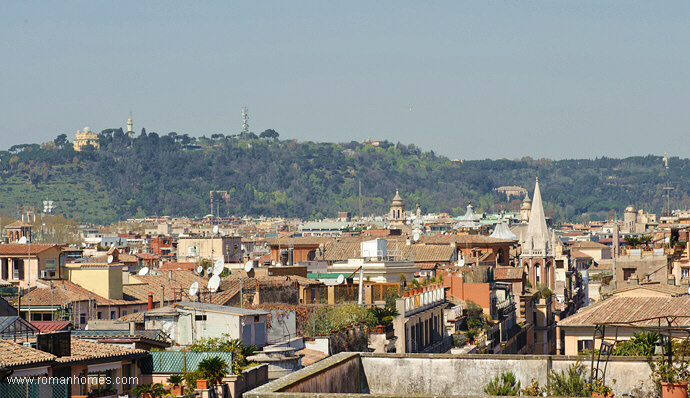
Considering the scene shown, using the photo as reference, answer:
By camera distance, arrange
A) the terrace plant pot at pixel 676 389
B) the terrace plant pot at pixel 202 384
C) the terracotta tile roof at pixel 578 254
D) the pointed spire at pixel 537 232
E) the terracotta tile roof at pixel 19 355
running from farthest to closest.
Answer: the terracotta tile roof at pixel 578 254, the pointed spire at pixel 537 232, the terrace plant pot at pixel 202 384, the terracotta tile roof at pixel 19 355, the terrace plant pot at pixel 676 389

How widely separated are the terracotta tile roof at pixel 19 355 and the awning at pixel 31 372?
11 cm

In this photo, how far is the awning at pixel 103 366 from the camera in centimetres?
1778

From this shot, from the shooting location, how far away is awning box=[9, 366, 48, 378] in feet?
51.1

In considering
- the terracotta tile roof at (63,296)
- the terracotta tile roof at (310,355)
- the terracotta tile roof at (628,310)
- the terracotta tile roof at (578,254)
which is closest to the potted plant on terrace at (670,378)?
the terracotta tile roof at (310,355)

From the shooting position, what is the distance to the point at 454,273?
164 feet

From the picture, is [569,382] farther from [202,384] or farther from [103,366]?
[103,366]

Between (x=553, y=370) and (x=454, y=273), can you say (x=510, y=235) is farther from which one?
(x=553, y=370)

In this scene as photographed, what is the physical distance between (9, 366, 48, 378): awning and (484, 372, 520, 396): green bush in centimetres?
819

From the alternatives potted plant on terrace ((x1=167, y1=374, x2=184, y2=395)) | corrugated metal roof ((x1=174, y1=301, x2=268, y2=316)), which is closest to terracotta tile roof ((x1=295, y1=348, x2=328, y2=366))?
corrugated metal roof ((x1=174, y1=301, x2=268, y2=316))

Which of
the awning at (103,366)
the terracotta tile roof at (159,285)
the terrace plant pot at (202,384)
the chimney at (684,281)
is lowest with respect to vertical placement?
the chimney at (684,281)

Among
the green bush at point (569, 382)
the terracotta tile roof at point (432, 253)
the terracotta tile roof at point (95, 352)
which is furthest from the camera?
the terracotta tile roof at point (432, 253)

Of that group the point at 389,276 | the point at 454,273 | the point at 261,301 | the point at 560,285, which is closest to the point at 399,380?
the point at 261,301

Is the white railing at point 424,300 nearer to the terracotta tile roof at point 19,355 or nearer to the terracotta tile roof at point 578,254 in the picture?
the terracotta tile roof at point 19,355

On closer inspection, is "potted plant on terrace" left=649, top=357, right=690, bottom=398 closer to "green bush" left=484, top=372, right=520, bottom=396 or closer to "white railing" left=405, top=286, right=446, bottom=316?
"green bush" left=484, top=372, right=520, bottom=396
